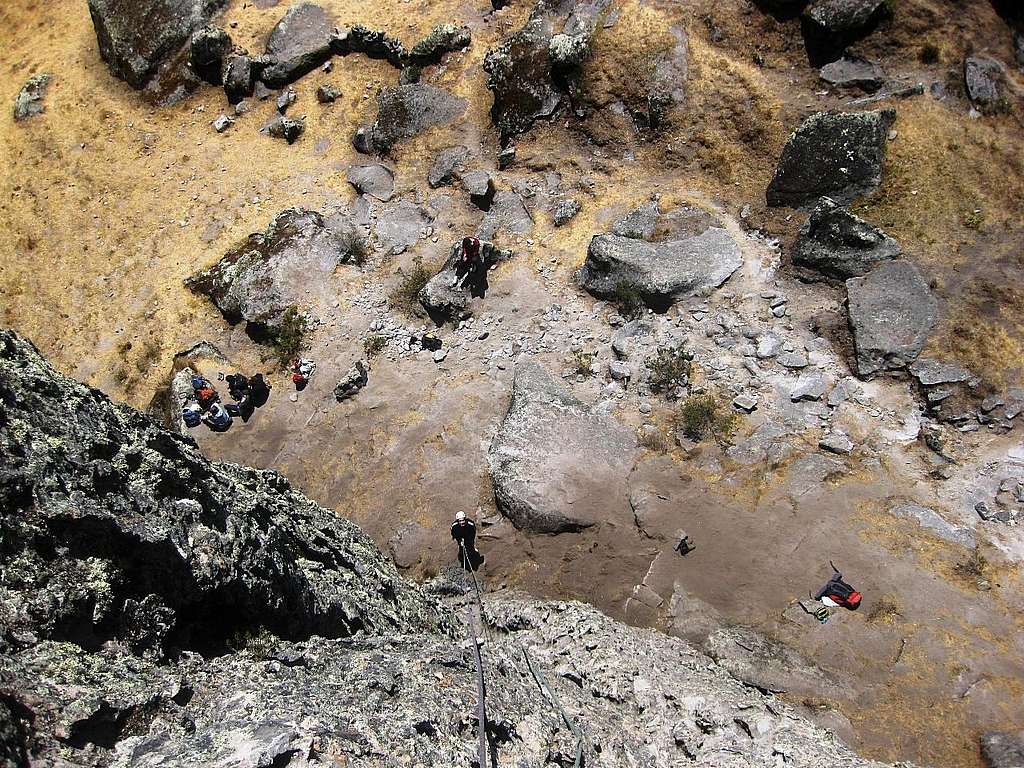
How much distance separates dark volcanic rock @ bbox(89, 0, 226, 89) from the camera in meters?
31.9

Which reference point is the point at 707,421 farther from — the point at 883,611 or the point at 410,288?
the point at 410,288

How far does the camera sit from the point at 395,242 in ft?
84.0

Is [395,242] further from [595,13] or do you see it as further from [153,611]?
[153,611]

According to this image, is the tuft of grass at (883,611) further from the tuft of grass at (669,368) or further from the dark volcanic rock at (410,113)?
the dark volcanic rock at (410,113)

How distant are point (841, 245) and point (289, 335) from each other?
18.7 metres

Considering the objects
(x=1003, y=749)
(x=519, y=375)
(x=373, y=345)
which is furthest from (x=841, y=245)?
(x=373, y=345)

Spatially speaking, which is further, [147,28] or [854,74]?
[147,28]

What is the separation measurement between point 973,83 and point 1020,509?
1485cm

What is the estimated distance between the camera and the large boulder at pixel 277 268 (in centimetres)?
2448

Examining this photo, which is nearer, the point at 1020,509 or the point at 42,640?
the point at 42,640

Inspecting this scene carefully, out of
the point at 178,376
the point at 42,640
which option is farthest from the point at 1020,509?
the point at 178,376

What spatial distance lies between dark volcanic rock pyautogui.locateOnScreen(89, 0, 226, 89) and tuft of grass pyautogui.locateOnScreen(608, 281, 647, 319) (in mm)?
25534

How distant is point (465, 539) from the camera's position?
56.7ft

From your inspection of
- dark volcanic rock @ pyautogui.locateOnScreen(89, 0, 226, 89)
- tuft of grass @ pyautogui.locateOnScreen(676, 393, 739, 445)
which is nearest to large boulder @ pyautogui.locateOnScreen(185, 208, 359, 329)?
dark volcanic rock @ pyautogui.locateOnScreen(89, 0, 226, 89)
